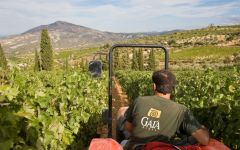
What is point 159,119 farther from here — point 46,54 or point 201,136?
point 46,54

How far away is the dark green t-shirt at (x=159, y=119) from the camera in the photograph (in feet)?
15.6

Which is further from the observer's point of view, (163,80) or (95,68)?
(95,68)

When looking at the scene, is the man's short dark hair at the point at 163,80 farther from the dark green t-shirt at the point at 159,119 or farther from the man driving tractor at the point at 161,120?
the dark green t-shirt at the point at 159,119

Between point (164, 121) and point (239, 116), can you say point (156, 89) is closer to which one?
point (164, 121)

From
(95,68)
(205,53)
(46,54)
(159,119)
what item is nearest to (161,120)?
(159,119)

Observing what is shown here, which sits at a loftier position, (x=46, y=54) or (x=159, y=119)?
(x=159, y=119)

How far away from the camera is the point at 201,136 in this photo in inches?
183

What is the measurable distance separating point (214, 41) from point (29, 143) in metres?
175

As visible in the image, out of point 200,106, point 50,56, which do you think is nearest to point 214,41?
point 50,56

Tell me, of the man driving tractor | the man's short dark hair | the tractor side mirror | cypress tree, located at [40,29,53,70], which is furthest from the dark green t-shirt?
cypress tree, located at [40,29,53,70]

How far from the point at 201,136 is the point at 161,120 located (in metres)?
0.45

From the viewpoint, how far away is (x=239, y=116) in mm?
6434

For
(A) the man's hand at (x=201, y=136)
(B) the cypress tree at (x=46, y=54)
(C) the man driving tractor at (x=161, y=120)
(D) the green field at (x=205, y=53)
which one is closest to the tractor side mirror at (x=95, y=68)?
(C) the man driving tractor at (x=161, y=120)

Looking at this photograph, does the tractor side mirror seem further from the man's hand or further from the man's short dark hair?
the man's hand
